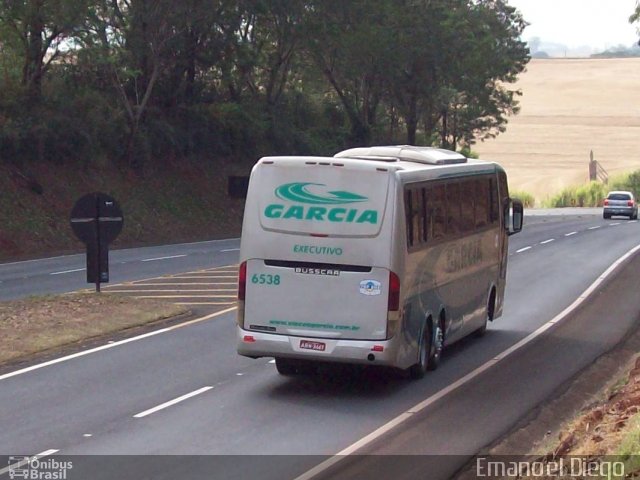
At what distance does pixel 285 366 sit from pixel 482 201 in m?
5.03

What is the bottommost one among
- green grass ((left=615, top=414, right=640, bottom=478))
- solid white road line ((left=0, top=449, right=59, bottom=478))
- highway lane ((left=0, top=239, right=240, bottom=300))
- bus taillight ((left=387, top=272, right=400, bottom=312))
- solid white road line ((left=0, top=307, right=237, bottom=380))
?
highway lane ((left=0, top=239, right=240, bottom=300))

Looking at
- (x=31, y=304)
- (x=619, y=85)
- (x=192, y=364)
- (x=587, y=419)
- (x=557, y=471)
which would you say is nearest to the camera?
(x=557, y=471)

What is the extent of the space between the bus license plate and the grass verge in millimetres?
4573

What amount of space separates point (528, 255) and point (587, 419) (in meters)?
26.5

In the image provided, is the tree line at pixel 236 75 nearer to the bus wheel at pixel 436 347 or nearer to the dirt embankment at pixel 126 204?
the dirt embankment at pixel 126 204

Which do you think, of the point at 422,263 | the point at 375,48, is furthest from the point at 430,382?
the point at 375,48

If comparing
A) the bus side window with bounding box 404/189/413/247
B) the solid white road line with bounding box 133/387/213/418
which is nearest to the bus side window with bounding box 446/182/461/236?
the bus side window with bounding box 404/189/413/247

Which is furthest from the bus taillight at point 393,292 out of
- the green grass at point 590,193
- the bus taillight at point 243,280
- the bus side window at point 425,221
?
the green grass at point 590,193

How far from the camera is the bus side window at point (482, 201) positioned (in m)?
19.4

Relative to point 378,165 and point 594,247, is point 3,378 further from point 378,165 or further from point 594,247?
point 594,247

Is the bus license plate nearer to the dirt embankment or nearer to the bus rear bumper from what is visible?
the bus rear bumper

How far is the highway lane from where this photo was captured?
27859 millimetres

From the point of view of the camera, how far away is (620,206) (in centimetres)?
6594

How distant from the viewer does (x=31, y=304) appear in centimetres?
2138
